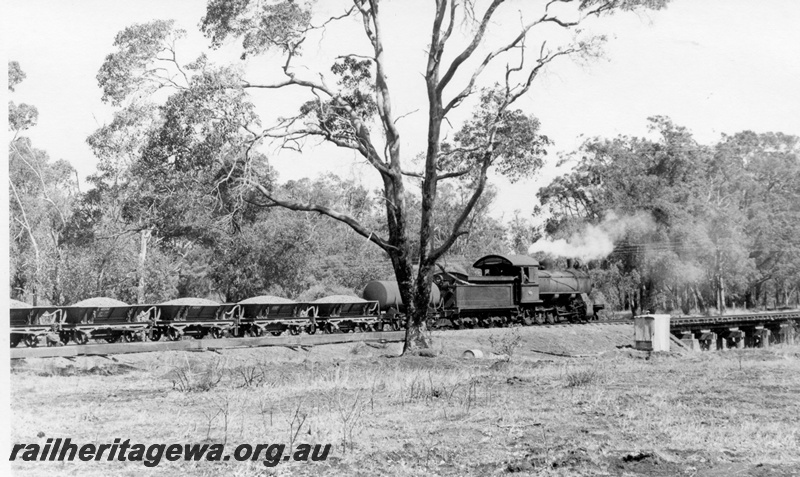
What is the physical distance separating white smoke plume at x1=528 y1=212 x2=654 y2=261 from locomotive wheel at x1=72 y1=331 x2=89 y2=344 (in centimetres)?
2449

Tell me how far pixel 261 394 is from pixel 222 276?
27.4 metres

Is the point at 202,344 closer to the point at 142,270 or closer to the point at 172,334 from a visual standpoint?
the point at 172,334

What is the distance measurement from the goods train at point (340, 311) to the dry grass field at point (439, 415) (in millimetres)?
3991

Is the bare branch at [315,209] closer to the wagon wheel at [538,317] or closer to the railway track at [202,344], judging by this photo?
the railway track at [202,344]

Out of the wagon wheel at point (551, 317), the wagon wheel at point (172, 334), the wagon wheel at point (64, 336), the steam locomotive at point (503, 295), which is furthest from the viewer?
the wagon wheel at point (551, 317)

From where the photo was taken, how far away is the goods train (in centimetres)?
2209

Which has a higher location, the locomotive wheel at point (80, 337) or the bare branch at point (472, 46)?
the bare branch at point (472, 46)

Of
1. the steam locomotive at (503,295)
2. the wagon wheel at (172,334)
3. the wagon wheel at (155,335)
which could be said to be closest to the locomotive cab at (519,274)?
the steam locomotive at (503,295)

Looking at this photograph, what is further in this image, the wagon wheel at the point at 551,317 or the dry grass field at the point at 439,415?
the wagon wheel at the point at 551,317

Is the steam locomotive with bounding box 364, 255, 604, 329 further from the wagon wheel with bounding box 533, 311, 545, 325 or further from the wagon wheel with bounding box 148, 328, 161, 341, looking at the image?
the wagon wheel with bounding box 148, 328, 161, 341

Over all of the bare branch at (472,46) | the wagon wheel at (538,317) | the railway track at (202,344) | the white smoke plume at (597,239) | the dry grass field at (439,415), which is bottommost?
the dry grass field at (439,415)

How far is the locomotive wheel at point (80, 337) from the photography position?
2211 centimetres

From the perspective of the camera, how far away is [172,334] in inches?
960

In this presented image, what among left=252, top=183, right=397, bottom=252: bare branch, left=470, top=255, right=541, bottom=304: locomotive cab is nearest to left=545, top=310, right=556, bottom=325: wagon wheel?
left=470, top=255, right=541, bottom=304: locomotive cab
